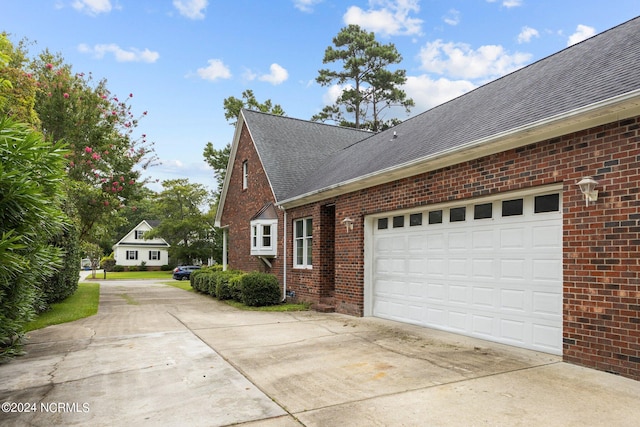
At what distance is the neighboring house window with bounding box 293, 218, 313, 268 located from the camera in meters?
12.5

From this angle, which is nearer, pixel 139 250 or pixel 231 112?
pixel 231 112

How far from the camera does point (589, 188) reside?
5133mm

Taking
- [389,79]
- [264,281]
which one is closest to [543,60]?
[264,281]

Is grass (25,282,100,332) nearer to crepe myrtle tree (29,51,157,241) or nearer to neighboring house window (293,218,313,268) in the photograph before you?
crepe myrtle tree (29,51,157,241)

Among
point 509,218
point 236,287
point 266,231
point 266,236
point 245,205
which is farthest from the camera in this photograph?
point 245,205

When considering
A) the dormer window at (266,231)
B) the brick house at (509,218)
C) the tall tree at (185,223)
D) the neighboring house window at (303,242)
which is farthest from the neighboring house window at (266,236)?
the tall tree at (185,223)

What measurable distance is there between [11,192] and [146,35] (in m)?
11.0

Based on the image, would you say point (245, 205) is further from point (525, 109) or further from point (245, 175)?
point (525, 109)

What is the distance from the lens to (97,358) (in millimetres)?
6234

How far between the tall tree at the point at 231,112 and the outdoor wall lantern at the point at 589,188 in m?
29.5

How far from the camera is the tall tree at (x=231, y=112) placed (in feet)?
107

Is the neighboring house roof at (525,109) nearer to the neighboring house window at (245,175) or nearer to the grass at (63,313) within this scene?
the neighboring house window at (245,175)

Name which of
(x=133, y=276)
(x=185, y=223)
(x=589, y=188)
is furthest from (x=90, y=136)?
(x=133, y=276)

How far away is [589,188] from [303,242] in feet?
28.3
